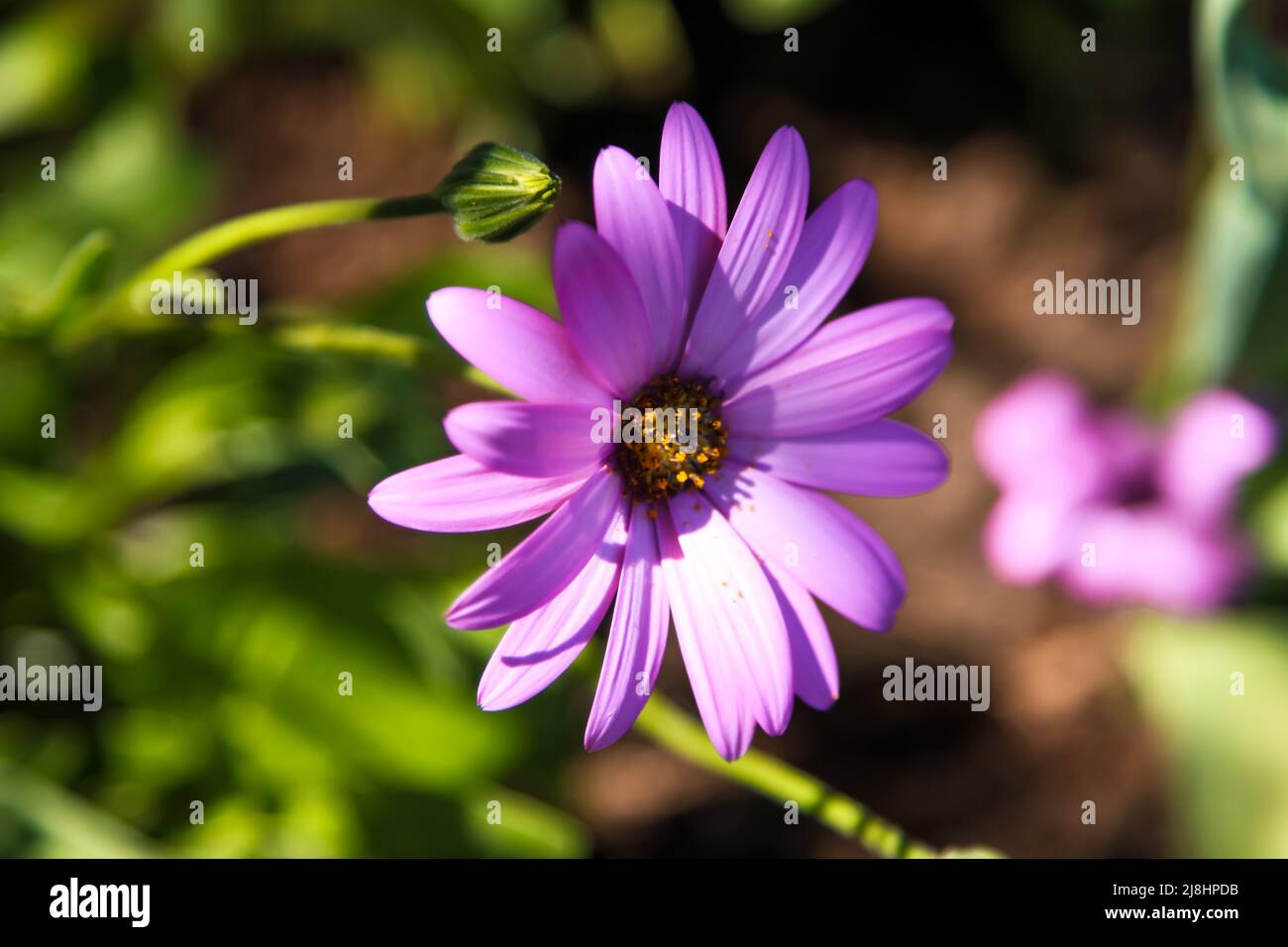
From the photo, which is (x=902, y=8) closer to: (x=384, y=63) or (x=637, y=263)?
(x=384, y=63)

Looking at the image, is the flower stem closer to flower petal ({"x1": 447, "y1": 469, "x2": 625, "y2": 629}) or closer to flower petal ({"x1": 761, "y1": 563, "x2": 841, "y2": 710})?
flower petal ({"x1": 761, "y1": 563, "x2": 841, "y2": 710})

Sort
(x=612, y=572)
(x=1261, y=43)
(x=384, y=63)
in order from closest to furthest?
1. (x=612, y=572)
2. (x=1261, y=43)
3. (x=384, y=63)

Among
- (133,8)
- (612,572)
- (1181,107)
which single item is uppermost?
(133,8)

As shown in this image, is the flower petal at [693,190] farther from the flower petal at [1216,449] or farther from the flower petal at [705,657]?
the flower petal at [1216,449]

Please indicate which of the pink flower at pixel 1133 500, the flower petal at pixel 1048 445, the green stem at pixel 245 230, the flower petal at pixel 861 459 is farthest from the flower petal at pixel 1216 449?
the green stem at pixel 245 230

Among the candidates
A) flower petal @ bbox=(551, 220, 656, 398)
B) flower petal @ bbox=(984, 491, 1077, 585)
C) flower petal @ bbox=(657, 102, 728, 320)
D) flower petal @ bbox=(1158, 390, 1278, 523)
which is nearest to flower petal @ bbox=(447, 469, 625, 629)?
flower petal @ bbox=(551, 220, 656, 398)

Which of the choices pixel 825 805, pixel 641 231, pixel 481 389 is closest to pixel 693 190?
pixel 641 231
